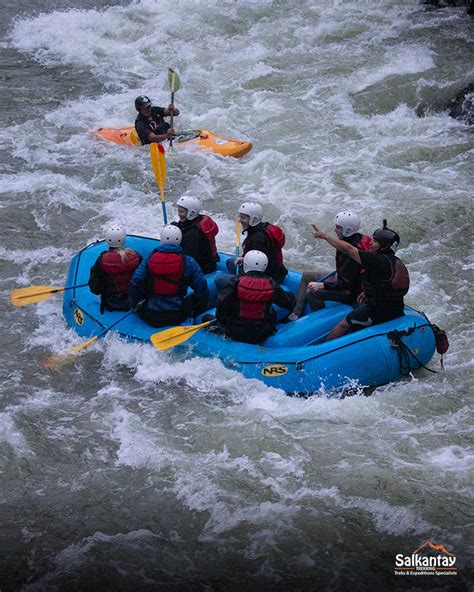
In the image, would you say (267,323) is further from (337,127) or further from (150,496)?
(337,127)

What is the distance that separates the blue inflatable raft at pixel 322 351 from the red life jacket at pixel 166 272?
0.37 m

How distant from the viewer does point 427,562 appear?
505 cm

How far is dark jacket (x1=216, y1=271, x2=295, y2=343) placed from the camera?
6.55 meters

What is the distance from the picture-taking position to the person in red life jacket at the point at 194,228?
725 centimetres

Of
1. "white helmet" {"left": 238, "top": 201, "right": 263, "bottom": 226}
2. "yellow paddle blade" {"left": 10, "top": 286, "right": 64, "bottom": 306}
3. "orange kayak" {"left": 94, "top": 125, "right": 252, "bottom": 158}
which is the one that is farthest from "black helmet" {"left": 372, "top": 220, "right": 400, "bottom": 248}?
"orange kayak" {"left": 94, "top": 125, "right": 252, "bottom": 158}

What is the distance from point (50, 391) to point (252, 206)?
2.21 m

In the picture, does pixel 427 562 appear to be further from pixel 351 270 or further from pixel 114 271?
pixel 114 271

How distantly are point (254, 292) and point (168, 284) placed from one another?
0.74m

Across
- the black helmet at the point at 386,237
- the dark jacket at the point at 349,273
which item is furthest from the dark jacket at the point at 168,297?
the black helmet at the point at 386,237

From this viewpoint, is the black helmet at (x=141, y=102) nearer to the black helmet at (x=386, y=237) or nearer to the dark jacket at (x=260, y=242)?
the dark jacket at (x=260, y=242)

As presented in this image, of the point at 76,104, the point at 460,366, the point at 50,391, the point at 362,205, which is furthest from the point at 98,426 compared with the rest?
the point at 76,104

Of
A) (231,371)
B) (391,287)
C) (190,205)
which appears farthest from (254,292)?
(190,205)

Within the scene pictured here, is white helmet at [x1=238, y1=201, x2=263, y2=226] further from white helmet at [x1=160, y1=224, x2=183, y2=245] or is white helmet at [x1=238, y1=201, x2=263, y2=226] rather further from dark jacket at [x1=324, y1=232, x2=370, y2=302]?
dark jacket at [x1=324, y1=232, x2=370, y2=302]

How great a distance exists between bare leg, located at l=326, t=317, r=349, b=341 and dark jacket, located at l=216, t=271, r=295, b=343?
421 millimetres
